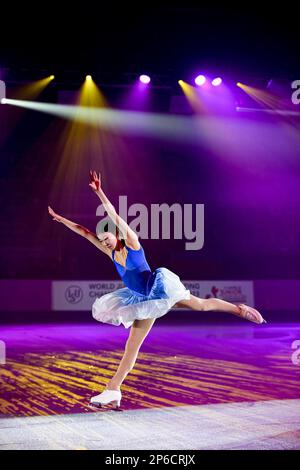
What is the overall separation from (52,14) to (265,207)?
993 centimetres

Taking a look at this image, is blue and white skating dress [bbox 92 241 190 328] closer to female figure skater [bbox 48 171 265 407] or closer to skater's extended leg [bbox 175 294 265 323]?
female figure skater [bbox 48 171 265 407]

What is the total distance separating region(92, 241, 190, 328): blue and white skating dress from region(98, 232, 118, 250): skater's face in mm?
54

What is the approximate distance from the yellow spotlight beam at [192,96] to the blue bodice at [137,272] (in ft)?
30.2

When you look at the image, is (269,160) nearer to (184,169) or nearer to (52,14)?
(184,169)

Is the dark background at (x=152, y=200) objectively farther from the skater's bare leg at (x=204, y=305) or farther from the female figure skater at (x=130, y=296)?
the female figure skater at (x=130, y=296)

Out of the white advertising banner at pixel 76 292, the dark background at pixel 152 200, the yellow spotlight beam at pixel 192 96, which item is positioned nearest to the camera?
the yellow spotlight beam at pixel 192 96

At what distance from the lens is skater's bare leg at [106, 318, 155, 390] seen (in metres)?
3.70

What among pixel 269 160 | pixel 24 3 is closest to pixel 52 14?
pixel 24 3

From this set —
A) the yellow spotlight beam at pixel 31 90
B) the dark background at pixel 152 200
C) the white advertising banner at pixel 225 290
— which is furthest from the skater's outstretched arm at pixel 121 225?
the white advertising banner at pixel 225 290

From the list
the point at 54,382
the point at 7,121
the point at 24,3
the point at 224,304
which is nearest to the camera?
the point at 224,304

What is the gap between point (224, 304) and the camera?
418cm

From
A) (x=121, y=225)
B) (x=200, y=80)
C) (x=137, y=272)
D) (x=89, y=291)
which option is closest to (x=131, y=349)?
(x=137, y=272)

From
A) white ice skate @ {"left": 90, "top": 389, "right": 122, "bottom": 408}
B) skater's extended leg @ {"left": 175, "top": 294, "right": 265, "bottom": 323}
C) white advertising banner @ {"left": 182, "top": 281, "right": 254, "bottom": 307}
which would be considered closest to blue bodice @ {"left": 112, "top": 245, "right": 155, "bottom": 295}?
skater's extended leg @ {"left": 175, "top": 294, "right": 265, "bottom": 323}

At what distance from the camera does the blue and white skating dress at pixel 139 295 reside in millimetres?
3703
